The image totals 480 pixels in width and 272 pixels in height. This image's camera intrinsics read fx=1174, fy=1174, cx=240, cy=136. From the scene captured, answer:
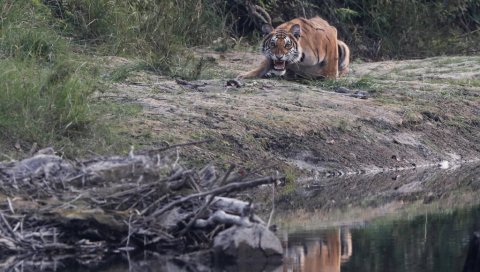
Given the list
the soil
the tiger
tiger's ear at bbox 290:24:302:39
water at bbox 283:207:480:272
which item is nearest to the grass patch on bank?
the soil

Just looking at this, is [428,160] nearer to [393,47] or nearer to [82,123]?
[82,123]

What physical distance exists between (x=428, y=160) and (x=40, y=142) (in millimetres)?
3638

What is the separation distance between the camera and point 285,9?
14.1 meters

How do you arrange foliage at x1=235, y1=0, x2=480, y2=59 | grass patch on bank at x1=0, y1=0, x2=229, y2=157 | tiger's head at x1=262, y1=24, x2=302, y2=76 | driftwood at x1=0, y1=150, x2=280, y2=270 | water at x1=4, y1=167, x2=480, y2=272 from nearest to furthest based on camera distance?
water at x1=4, y1=167, x2=480, y2=272 < driftwood at x1=0, y1=150, x2=280, y2=270 < grass patch on bank at x1=0, y1=0, x2=229, y2=157 < tiger's head at x1=262, y1=24, x2=302, y2=76 < foliage at x1=235, y1=0, x2=480, y2=59

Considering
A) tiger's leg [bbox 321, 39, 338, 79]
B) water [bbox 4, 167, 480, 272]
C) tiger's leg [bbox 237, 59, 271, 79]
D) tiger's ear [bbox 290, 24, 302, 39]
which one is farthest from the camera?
tiger's leg [bbox 321, 39, 338, 79]

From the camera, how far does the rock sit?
225 inches

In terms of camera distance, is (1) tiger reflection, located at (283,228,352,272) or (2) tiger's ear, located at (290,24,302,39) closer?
(1) tiger reflection, located at (283,228,352,272)

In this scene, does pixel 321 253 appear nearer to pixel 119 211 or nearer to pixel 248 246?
pixel 248 246

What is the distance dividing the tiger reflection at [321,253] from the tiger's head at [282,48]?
4548 millimetres

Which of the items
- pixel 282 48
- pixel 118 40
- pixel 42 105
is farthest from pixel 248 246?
pixel 118 40

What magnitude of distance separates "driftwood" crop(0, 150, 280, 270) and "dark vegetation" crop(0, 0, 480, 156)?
4.85ft

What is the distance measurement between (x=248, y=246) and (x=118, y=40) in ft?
19.3

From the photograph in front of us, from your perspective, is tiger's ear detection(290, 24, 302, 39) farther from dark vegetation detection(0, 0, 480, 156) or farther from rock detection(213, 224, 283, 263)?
rock detection(213, 224, 283, 263)

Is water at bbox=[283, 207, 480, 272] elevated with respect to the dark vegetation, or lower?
elevated
